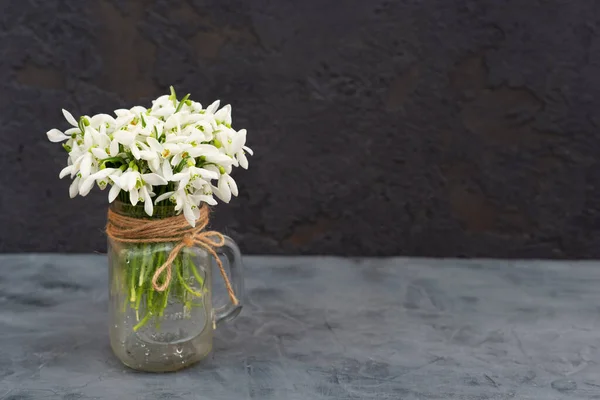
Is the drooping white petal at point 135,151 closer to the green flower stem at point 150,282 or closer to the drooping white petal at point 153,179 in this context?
the drooping white petal at point 153,179

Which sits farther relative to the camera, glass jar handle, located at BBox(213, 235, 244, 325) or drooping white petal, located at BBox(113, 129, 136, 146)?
glass jar handle, located at BBox(213, 235, 244, 325)

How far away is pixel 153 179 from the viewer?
861 millimetres

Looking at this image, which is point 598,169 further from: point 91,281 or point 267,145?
point 91,281

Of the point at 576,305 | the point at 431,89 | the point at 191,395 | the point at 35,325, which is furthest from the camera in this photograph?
the point at 431,89

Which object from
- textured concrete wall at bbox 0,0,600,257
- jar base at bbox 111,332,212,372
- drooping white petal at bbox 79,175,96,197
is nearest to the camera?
drooping white petal at bbox 79,175,96,197

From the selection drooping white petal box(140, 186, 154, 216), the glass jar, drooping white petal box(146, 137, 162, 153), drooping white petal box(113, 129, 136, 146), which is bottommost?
the glass jar

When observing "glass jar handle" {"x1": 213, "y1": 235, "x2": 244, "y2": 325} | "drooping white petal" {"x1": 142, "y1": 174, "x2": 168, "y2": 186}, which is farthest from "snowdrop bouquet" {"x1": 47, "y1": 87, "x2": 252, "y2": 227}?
"glass jar handle" {"x1": 213, "y1": 235, "x2": 244, "y2": 325}

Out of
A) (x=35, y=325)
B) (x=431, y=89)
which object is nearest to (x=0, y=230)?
(x=35, y=325)

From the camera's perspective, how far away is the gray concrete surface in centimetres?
94

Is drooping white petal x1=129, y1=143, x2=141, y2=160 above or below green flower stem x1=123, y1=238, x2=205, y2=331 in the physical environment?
above

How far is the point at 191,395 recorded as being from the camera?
3.00 feet

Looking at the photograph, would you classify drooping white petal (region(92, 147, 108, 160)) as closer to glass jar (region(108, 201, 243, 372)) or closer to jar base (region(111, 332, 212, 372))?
glass jar (region(108, 201, 243, 372))

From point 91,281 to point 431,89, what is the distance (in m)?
0.72

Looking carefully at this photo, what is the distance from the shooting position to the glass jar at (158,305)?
3.05 ft
